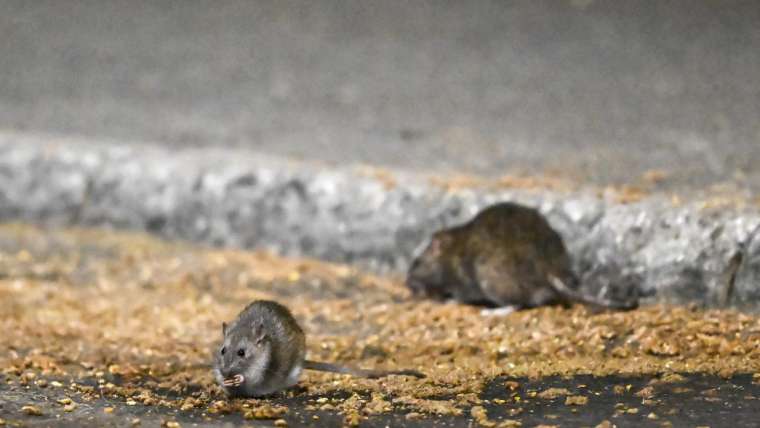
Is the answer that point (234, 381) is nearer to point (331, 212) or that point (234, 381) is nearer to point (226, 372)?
point (226, 372)

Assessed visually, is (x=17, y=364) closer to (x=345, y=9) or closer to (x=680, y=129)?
(x=680, y=129)

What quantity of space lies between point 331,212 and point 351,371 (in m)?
2.66

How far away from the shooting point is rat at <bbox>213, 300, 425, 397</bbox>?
4.16m

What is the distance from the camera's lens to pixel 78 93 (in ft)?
31.7

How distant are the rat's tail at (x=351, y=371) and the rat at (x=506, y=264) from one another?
985 mm

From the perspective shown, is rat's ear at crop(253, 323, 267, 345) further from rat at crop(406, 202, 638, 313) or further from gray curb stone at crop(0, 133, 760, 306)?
gray curb stone at crop(0, 133, 760, 306)

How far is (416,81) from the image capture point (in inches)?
354

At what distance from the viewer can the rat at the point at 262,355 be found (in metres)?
4.16

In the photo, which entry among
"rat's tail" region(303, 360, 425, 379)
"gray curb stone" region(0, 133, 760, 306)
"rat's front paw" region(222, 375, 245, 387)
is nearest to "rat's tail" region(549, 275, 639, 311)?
"gray curb stone" region(0, 133, 760, 306)

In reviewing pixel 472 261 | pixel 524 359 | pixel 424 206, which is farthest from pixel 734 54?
pixel 524 359

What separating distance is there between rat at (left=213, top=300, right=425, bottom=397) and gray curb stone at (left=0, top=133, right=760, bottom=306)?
5.22ft

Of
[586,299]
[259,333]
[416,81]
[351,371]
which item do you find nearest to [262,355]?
[259,333]

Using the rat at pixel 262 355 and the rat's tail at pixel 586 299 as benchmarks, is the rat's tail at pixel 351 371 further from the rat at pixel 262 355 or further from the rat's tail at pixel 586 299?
the rat's tail at pixel 586 299

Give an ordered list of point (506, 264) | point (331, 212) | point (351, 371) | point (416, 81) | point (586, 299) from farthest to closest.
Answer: point (416, 81)
point (331, 212)
point (506, 264)
point (586, 299)
point (351, 371)
